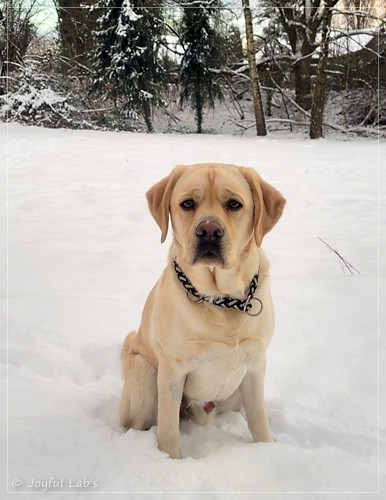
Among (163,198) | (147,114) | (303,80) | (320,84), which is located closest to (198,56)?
(147,114)

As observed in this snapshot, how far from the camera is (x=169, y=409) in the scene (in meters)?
2.05

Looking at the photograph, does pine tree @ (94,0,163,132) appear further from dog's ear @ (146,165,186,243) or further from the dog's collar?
the dog's collar

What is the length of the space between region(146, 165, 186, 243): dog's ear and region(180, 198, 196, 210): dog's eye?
0.40 ft

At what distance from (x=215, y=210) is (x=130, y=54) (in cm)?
1521

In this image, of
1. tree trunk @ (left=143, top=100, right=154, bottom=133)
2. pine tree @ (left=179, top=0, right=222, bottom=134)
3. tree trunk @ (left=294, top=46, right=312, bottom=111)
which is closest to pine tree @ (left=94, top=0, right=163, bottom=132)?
tree trunk @ (left=143, top=100, right=154, bottom=133)

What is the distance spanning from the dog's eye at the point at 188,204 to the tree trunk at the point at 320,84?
12.2 meters

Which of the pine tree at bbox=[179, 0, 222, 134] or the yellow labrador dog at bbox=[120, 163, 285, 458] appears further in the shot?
the pine tree at bbox=[179, 0, 222, 134]

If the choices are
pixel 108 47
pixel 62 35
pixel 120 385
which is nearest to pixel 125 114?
pixel 108 47

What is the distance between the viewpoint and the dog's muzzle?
1952 millimetres

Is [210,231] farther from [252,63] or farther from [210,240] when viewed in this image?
[252,63]

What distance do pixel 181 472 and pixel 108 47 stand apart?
16.5 meters

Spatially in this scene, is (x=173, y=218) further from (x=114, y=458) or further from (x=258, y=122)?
(x=258, y=122)

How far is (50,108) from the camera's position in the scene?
14094mm

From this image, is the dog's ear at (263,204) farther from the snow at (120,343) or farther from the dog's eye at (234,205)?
the snow at (120,343)
